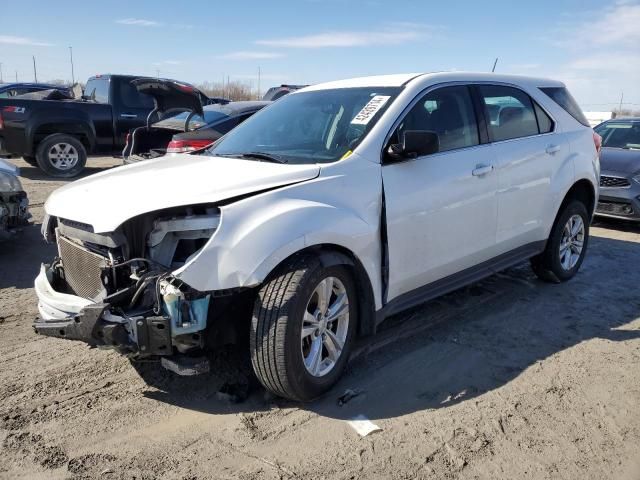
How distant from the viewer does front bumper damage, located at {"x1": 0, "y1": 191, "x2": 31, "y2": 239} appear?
582 centimetres

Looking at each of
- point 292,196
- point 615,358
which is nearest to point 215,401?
point 292,196

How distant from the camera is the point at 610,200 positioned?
8.29m

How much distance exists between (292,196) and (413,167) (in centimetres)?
102

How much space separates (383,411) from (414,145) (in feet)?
5.42

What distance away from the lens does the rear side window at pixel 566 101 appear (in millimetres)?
5395

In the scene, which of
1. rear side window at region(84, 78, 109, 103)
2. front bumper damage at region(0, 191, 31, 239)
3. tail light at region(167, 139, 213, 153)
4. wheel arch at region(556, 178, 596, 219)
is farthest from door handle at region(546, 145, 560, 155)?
rear side window at region(84, 78, 109, 103)

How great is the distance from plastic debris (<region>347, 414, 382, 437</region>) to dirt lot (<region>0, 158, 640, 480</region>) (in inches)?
1.9

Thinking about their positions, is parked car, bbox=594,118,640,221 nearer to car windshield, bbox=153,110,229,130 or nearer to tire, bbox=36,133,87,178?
car windshield, bbox=153,110,229,130

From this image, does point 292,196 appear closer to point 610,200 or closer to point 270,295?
point 270,295

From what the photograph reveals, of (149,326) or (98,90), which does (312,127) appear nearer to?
(149,326)

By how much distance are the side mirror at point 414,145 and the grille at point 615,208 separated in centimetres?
575

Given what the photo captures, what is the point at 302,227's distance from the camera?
3086 millimetres

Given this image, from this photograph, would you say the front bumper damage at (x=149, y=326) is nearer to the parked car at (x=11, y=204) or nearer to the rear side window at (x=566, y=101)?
the parked car at (x=11, y=204)

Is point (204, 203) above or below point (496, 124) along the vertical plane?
below
